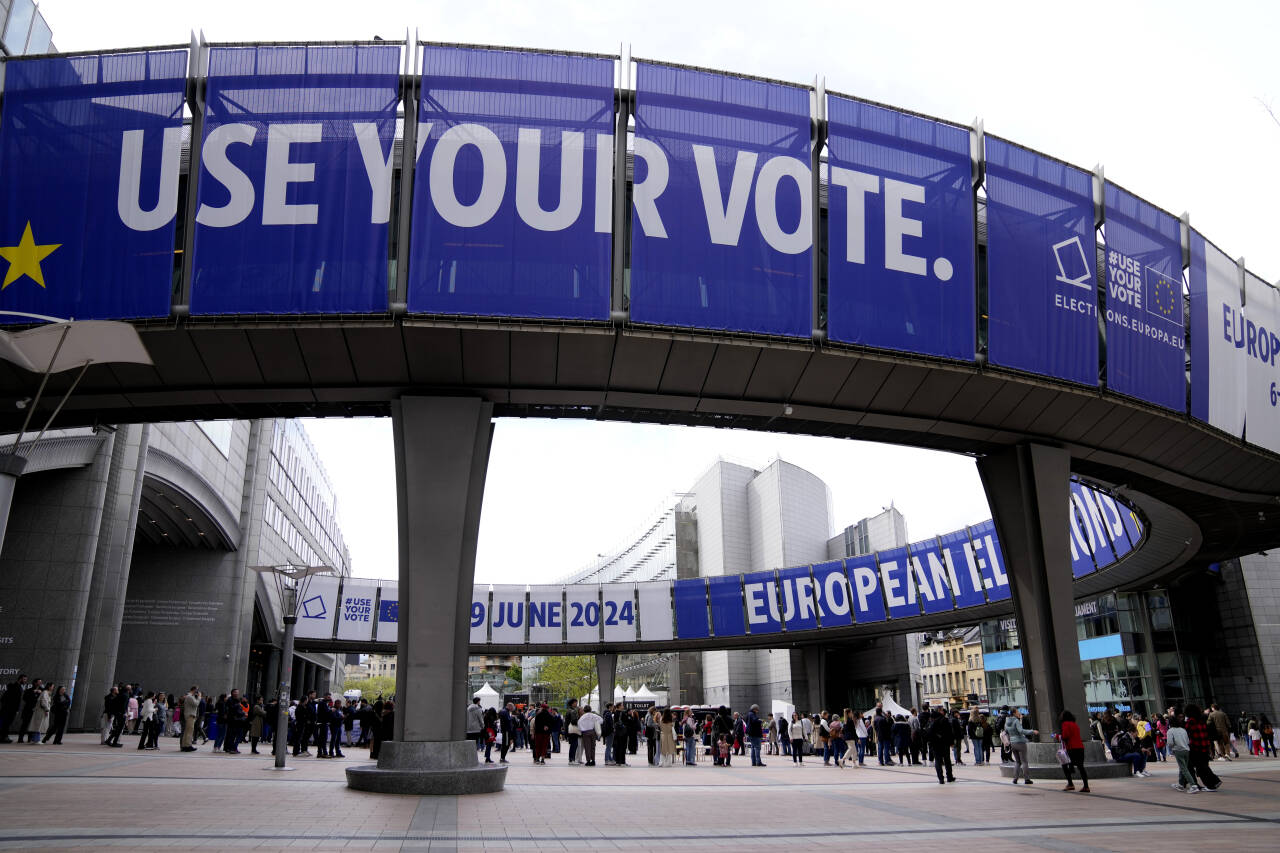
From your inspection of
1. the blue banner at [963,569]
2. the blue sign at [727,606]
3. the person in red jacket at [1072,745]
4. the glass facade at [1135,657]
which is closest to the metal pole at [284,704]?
the person in red jacket at [1072,745]

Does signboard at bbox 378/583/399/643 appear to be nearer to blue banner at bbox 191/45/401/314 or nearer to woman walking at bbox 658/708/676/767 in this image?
woman walking at bbox 658/708/676/767

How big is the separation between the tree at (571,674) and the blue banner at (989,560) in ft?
203

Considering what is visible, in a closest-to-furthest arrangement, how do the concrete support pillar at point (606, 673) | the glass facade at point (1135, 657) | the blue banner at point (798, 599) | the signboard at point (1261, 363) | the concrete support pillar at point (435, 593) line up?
the concrete support pillar at point (435, 593) < the signboard at point (1261, 363) < the glass facade at point (1135, 657) < the blue banner at point (798, 599) < the concrete support pillar at point (606, 673)

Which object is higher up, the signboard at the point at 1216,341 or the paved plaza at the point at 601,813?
the signboard at the point at 1216,341

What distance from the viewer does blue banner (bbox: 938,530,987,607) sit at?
40406 mm

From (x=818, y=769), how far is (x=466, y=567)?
14857mm

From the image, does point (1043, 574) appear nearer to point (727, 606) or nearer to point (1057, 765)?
point (1057, 765)

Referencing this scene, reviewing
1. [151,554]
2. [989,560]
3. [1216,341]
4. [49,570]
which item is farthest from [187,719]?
[989,560]

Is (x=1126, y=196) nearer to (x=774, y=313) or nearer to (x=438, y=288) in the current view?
(x=774, y=313)

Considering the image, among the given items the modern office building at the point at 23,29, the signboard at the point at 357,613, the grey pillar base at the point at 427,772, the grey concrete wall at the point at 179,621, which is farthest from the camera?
the signboard at the point at 357,613

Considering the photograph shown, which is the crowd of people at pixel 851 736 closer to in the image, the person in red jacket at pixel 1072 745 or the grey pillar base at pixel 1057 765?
the grey pillar base at pixel 1057 765

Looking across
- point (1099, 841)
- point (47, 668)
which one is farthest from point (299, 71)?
point (47, 668)

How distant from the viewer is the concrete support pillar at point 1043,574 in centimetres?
2084

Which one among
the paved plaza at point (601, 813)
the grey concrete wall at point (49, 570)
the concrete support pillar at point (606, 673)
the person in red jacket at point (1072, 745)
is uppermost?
the grey concrete wall at point (49, 570)
